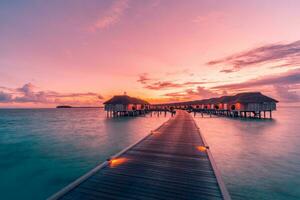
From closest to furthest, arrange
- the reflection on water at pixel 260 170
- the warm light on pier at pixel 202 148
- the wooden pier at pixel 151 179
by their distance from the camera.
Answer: the wooden pier at pixel 151 179
the reflection on water at pixel 260 170
the warm light on pier at pixel 202 148

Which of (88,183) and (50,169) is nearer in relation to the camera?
(88,183)

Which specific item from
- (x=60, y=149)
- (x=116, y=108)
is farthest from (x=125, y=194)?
(x=116, y=108)

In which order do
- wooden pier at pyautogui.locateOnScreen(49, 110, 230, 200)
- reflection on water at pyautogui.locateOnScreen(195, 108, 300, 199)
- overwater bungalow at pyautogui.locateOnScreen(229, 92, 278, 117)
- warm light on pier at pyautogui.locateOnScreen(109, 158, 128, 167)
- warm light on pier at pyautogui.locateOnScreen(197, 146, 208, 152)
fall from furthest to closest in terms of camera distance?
overwater bungalow at pyautogui.locateOnScreen(229, 92, 278, 117)
warm light on pier at pyautogui.locateOnScreen(197, 146, 208, 152)
reflection on water at pyautogui.locateOnScreen(195, 108, 300, 199)
warm light on pier at pyautogui.locateOnScreen(109, 158, 128, 167)
wooden pier at pyautogui.locateOnScreen(49, 110, 230, 200)

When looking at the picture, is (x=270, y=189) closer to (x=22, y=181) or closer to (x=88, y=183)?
(x=88, y=183)

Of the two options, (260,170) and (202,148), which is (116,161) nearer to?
(202,148)

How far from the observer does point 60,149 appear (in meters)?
15.8

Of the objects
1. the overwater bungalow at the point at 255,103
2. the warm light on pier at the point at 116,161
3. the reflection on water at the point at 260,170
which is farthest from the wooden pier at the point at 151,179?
the overwater bungalow at the point at 255,103

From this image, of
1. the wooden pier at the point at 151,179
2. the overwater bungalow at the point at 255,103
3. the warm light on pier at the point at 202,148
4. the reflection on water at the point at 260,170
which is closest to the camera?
the wooden pier at the point at 151,179

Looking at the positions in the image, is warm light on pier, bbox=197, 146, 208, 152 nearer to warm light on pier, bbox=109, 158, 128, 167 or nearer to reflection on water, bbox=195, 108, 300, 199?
reflection on water, bbox=195, 108, 300, 199

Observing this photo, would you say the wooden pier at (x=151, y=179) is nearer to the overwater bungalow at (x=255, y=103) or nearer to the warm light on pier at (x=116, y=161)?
the warm light on pier at (x=116, y=161)

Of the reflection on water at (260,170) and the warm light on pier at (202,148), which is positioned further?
the warm light on pier at (202,148)

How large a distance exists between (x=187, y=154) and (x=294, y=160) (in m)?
10.5

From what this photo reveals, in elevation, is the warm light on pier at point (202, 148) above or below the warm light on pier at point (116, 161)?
below

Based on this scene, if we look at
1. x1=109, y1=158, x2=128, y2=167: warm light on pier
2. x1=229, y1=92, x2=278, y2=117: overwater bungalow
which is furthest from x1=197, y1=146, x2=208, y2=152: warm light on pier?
x1=229, y1=92, x2=278, y2=117: overwater bungalow
